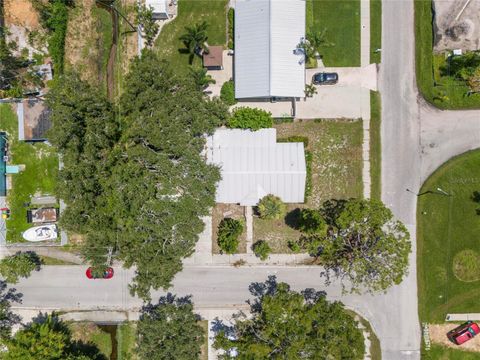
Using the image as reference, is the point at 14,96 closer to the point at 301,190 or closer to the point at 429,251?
the point at 301,190

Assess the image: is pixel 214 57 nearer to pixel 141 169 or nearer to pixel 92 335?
pixel 141 169

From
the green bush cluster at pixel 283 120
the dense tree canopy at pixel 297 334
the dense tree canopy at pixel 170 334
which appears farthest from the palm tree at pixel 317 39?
the dense tree canopy at pixel 170 334

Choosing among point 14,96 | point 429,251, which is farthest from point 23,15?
point 429,251

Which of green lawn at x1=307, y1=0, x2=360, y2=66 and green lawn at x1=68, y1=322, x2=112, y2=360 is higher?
green lawn at x1=307, y1=0, x2=360, y2=66

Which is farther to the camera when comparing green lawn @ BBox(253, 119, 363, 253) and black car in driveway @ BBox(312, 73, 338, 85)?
green lawn @ BBox(253, 119, 363, 253)

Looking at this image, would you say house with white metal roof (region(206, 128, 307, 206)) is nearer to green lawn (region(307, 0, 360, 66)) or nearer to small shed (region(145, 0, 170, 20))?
green lawn (region(307, 0, 360, 66))

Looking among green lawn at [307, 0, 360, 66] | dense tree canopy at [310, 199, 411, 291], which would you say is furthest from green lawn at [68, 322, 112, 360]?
green lawn at [307, 0, 360, 66]
